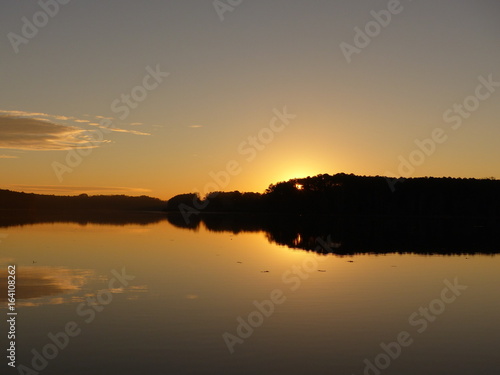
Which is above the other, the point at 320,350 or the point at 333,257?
the point at 333,257

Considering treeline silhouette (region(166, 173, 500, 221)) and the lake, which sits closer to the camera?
the lake

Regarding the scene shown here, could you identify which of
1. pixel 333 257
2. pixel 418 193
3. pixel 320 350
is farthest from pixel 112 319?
pixel 418 193

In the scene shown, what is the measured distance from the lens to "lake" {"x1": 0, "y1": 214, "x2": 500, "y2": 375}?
14609mm

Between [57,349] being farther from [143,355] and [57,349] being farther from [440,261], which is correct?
[440,261]

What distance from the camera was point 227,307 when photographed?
21.5 m

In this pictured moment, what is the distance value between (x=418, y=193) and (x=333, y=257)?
144121mm

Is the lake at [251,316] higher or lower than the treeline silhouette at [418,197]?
lower

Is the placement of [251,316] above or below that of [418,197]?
below

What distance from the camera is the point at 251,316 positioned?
19.9 metres

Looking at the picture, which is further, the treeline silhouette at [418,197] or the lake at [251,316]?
the treeline silhouette at [418,197]

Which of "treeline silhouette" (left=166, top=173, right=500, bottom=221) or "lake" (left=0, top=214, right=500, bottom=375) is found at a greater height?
"treeline silhouette" (left=166, top=173, right=500, bottom=221)

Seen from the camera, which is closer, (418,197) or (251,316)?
(251,316)

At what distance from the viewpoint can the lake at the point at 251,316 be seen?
1461cm

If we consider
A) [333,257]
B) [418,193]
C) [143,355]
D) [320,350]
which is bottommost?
[320,350]
